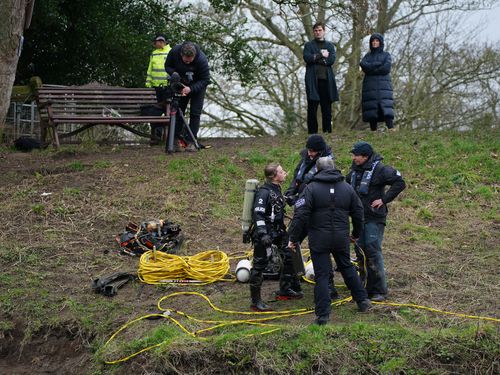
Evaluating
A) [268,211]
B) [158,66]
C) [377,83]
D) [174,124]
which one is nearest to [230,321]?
[268,211]

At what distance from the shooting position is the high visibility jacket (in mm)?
15047

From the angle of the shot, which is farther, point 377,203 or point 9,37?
point 9,37

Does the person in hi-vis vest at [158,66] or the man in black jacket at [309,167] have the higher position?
the person in hi-vis vest at [158,66]

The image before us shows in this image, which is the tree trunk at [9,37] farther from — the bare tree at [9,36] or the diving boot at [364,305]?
the diving boot at [364,305]

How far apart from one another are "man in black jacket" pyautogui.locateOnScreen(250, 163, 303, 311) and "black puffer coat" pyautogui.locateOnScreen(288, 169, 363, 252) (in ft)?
1.80

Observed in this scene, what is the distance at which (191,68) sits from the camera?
14078mm

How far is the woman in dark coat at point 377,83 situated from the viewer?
1464 centimetres

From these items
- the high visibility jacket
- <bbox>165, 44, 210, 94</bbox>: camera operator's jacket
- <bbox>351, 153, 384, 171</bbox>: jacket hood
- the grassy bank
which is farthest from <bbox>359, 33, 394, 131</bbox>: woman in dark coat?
<bbox>351, 153, 384, 171</bbox>: jacket hood

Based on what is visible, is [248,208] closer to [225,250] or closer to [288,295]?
[288,295]

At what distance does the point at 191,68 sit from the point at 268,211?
6259 millimetres

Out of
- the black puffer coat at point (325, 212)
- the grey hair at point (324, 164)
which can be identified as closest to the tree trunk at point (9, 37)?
the grey hair at point (324, 164)

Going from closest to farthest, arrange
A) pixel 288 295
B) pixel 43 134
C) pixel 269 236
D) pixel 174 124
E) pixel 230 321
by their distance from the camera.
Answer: pixel 230 321 → pixel 269 236 → pixel 288 295 → pixel 174 124 → pixel 43 134

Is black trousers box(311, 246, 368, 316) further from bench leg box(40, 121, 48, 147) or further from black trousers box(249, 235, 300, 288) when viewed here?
bench leg box(40, 121, 48, 147)

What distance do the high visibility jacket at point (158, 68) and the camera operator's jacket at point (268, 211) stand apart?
718cm
